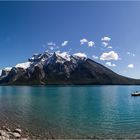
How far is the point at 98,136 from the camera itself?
2947 cm

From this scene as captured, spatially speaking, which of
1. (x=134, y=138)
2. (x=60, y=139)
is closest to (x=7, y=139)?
(x=60, y=139)

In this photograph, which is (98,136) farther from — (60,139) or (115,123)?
(115,123)

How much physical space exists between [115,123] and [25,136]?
16.7 metres

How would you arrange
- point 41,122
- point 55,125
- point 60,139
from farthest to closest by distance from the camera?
point 41,122
point 55,125
point 60,139

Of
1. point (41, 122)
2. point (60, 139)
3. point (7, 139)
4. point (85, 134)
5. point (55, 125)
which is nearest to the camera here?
point (7, 139)

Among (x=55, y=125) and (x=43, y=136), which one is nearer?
(x=43, y=136)

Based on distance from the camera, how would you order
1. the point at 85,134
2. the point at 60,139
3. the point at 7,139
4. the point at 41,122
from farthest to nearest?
the point at 41,122
the point at 85,134
the point at 60,139
the point at 7,139

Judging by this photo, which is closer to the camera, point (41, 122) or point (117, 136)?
point (117, 136)

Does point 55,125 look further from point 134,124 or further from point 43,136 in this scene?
point 134,124

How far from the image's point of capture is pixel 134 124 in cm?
3725

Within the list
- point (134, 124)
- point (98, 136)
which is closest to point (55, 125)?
point (98, 136)

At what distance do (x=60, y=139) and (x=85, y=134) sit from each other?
4.19 meters

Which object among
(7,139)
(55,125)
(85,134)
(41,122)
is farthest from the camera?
(41,122)

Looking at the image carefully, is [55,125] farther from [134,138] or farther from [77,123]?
[134,138]
